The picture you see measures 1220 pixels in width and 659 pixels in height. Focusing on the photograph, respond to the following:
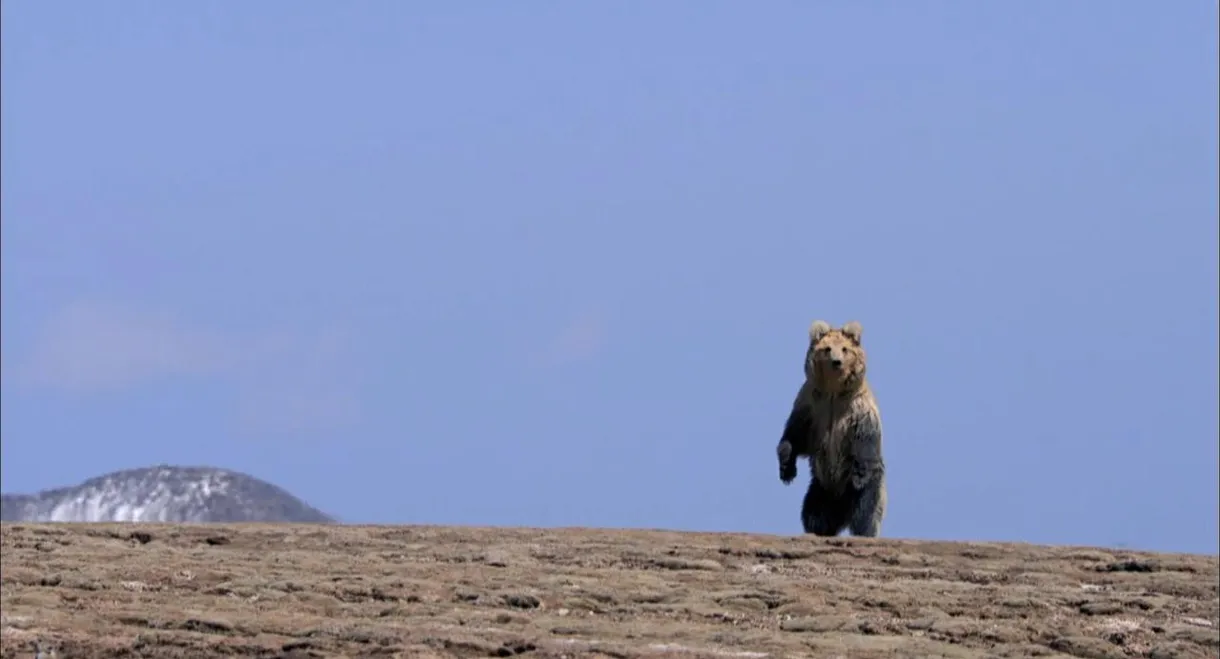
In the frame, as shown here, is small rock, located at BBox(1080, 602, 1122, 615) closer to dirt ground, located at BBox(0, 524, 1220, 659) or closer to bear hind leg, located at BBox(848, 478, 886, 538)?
dirt ground, located at BBox(0, 524, 1220, 659)

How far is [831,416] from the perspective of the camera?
18.5m

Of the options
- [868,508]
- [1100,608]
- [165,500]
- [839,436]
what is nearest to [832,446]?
[839,436]

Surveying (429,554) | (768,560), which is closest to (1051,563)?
(768,560)

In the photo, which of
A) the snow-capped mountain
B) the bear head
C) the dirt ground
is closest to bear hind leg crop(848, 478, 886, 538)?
the bear head

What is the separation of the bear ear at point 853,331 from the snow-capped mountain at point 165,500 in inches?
1594

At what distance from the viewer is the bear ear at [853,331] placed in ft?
60.1

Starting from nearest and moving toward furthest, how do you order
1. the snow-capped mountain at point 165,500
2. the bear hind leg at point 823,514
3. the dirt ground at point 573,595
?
1. the dirt ground at point 573,595
2. the bear hind leg at point 823,514
3. the snow-capped mountain at point 165,500

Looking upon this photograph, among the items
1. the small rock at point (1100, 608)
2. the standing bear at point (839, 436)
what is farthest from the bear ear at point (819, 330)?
the small rock at point (1100, 608)

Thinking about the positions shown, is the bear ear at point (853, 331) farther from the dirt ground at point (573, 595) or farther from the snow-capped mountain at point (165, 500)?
the snow-capped mountain at point (165, 500)

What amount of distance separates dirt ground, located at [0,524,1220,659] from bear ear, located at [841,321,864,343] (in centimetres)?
222

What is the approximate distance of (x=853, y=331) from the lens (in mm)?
18312

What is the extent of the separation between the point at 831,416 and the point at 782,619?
5.29 m

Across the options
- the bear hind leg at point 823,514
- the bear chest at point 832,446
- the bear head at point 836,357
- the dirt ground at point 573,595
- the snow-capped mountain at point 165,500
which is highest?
the snow-capped mountain at point 165,500

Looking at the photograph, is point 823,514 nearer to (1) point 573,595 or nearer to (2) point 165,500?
(1) point 573,595
